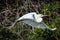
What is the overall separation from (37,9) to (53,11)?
7.3 inches

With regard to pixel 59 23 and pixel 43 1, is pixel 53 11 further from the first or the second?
pixel 59 23

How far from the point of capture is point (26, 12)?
2.35 meters

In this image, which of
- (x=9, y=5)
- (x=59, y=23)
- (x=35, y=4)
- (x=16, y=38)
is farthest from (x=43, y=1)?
(x=16, y=38)

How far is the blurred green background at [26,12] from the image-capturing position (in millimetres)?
1920

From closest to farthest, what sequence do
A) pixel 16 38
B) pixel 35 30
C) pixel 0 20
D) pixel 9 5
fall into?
1. pixel 16 38
2. pixel 35 30
3. pixel 0 20
4. pixel 9 5

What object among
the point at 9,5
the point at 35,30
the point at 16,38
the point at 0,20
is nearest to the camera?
the point at 16,38

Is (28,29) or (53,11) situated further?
(53,11)

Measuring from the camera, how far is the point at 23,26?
83.0 inches

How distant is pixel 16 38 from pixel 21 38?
0.09 m

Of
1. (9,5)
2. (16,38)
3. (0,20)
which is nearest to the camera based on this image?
(16,38)

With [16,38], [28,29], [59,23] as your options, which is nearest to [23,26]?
[28,29]

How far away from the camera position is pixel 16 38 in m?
1.90

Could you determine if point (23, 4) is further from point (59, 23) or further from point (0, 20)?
point (59, 23)

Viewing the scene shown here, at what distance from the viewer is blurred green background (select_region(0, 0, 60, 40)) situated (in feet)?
6.30
